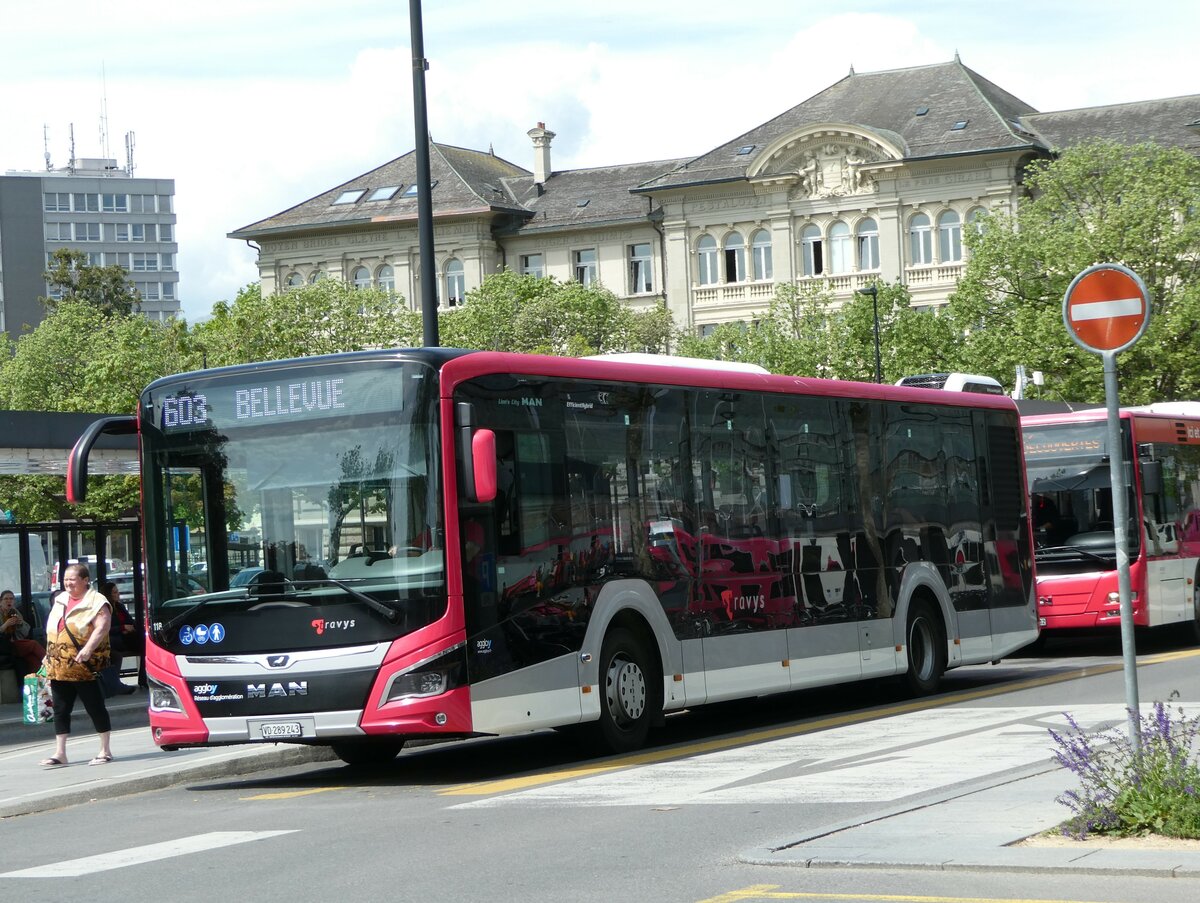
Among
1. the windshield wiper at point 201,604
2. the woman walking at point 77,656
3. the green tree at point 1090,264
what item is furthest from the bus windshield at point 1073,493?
the green tree at point 1090,264

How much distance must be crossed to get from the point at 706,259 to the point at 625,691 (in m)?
71.1

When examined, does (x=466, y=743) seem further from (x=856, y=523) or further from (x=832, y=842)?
(x=832, y=842)

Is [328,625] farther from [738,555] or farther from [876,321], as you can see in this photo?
[876,321]

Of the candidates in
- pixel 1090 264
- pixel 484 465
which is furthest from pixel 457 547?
pixel 1090 264

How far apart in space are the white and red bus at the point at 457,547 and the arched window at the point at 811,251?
66114 mm

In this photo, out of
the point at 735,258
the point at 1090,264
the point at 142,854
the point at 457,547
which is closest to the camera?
the point at 142,854

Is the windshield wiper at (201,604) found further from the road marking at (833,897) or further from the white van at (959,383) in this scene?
the white van at (959,383)

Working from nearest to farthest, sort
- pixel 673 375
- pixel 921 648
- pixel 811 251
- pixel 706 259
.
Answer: pixel 673 375 → pixel 921 648 → pixel 811 251 → pixel 706 259

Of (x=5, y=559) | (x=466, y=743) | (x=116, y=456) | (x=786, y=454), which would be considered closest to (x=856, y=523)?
(x=786, y=454)

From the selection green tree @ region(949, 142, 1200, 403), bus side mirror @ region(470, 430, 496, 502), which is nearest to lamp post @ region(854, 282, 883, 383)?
green tree @ region(949, 142, 1200, 403)

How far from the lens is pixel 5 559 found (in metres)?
23.4

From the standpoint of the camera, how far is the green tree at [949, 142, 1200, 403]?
5722 centimetres

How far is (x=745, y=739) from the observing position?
1549cm

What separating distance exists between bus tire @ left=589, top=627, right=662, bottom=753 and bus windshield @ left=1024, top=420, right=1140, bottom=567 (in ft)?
34.2
